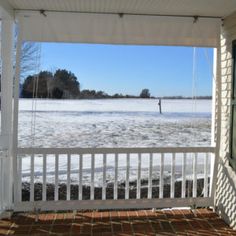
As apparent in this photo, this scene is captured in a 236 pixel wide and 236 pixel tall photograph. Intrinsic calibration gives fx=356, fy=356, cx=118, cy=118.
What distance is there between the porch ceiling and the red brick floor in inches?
93.4

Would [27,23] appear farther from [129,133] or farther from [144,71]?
[129,133]

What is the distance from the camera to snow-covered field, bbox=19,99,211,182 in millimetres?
4945

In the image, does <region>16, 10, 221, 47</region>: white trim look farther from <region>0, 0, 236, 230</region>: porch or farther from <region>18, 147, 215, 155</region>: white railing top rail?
<region>18, 147, 215, 155</region>: white railing top rail

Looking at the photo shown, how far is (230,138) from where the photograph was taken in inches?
160

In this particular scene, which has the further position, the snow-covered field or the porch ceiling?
the snow-covered field

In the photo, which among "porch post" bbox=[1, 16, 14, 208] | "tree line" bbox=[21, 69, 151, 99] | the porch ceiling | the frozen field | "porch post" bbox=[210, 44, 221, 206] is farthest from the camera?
the frozen field

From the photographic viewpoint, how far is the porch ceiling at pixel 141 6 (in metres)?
3.65

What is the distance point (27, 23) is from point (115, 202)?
235 centimetres

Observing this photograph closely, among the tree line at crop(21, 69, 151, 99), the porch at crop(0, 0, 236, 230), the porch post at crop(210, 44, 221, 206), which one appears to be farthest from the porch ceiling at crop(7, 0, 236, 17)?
the tree line at crop(21, 69, 151, 99)

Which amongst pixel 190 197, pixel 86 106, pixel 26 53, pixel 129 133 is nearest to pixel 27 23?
pixel 26 53

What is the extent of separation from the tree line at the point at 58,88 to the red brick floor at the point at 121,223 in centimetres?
151

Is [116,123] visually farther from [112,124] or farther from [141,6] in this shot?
[141,6]

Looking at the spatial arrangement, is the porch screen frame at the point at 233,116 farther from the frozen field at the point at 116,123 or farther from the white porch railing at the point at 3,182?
the white porch railing at the point at 3,182

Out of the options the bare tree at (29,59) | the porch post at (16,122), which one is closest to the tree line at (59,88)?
the bare tree at (29,59)
